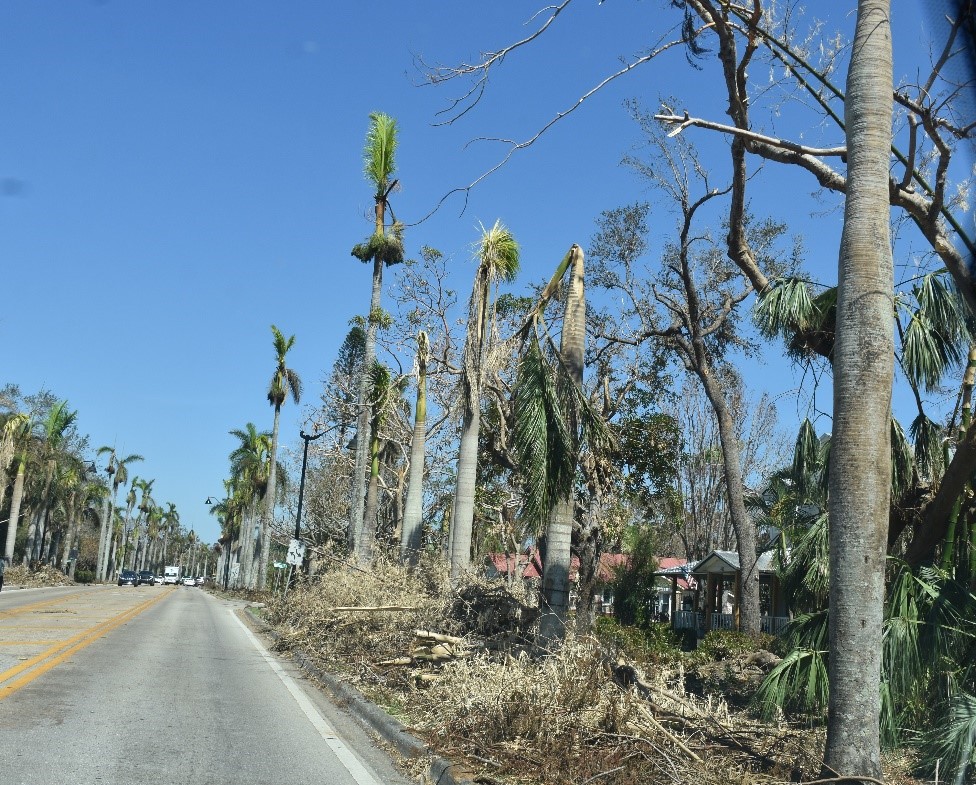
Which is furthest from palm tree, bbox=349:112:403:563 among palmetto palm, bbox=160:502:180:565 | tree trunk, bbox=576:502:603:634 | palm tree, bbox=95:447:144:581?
palmetto palm, bbox=160:502:180:565

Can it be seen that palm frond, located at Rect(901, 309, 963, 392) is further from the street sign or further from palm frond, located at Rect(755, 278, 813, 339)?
the street sign

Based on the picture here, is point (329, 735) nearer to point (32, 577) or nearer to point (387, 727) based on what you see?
point (387, 727)

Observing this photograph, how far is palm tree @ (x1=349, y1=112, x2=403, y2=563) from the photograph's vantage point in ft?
92.8

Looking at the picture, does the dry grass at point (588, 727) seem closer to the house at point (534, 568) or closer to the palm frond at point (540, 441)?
the palm frond at point (540, 441)

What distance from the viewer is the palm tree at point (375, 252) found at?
28.3 meters

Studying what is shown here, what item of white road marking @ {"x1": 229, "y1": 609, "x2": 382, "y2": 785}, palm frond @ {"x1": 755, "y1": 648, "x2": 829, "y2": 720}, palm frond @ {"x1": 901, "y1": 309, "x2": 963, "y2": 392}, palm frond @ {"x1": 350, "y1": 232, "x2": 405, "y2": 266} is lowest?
white road marking @ {"x1": 229, "y1": 609, "x2": 382, "y2": 785}

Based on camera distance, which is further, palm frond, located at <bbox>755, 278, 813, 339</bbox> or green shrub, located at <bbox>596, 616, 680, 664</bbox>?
green shrub, located at <bbox>596, 616, 680, 664</bbox>

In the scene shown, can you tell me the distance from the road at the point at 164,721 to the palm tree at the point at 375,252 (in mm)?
10755

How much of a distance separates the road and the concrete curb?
212mm

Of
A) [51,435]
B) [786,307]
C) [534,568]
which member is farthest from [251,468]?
[786,307]

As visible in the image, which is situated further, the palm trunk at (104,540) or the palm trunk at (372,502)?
the palm trunk at (104,540)

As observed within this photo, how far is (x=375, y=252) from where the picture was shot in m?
30.4

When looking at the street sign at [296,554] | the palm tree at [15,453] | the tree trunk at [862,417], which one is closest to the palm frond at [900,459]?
the tree trunk at [862,417]

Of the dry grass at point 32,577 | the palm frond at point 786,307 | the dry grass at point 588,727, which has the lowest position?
the dry grass at point 32,577
